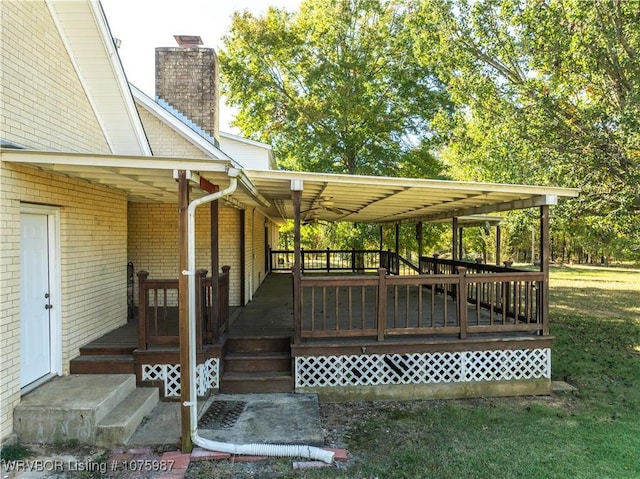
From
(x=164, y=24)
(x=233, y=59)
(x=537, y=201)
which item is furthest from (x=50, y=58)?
(x=233, y=59)

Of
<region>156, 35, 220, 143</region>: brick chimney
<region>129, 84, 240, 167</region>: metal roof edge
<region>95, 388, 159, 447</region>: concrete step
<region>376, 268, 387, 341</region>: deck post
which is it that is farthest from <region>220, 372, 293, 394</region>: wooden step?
<region>156, 35, 220, 143</region>: brick chimney

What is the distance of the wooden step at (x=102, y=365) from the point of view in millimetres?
5402

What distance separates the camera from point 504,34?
11.6 metres

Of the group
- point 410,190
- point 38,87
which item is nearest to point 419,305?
point 410,190

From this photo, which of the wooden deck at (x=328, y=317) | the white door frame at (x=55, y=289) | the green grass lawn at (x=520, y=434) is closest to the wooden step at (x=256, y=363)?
the wooden deck at (x=328, y=317)

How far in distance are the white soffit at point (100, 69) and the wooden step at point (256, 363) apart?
12.9 ft

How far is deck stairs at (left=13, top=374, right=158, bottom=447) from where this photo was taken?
4.29 meters

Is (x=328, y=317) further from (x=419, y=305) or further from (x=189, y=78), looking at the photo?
(x=189, y=78)

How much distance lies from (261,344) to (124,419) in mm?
2345

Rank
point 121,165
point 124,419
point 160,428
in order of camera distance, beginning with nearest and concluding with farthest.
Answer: point 121,165
point 124,419
point 160,428

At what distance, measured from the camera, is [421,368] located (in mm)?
6250

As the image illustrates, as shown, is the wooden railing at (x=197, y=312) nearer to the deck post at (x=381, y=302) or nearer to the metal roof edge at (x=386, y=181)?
the metal roof edge at (x=386, y=181)

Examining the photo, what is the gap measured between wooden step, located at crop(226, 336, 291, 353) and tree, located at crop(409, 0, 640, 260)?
8176 mm

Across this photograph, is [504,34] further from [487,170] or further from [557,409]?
[557,409]
